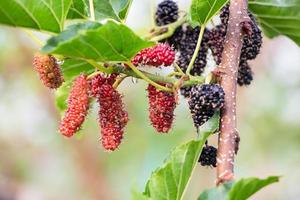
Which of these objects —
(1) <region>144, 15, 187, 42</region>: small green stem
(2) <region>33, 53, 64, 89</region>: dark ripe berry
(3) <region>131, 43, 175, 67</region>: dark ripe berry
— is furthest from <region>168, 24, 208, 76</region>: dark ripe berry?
(2) <region>33, 53, 64, 89</region>: dark ripe berry

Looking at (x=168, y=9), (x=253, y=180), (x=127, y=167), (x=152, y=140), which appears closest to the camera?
(x=253, y=180)

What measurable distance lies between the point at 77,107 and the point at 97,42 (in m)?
0.16

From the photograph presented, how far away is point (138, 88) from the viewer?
445cm

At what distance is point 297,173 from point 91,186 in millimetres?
1409

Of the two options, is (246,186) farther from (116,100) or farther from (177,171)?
(116,100)

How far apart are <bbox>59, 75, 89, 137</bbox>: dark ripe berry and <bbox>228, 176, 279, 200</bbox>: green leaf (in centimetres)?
30

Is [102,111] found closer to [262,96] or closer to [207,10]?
[207,10]

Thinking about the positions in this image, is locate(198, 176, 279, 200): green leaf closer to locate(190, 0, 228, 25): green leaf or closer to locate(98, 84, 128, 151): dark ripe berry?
locate(98, 84, 128, 151): dark ripe berry

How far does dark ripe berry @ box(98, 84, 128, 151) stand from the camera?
42.6 inches

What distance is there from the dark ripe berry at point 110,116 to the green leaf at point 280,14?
1.54 feet

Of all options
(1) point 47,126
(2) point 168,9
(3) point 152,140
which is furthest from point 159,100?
(1) point 47,126

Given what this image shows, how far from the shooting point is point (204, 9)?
3.84 ft

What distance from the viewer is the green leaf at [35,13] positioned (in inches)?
38.2

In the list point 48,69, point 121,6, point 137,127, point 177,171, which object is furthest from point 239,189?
point 137,127
